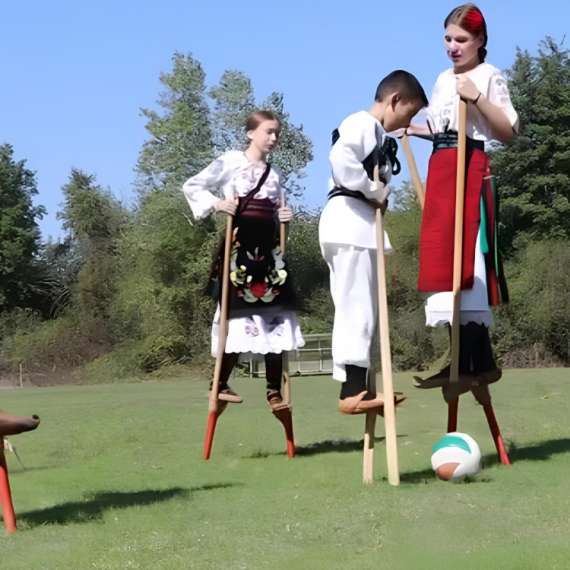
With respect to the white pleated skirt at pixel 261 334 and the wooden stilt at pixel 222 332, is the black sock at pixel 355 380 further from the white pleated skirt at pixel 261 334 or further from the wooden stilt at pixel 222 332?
the wooden stilt at pixel 222 332

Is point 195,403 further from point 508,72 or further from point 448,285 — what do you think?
point 508,72

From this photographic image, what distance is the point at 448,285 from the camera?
5.44 meters

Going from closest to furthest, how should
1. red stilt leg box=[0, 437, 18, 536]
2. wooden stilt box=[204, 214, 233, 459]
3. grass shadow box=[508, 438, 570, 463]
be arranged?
red stilt leg box=[0, 437, 18, 536] < grass shadow box=[508, 438, 570, 463] < wooden stilt box=[204, 214, 233, 459]

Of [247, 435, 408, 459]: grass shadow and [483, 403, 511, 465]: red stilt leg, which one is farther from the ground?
[483, 403, 511, 465]: red stilt leg

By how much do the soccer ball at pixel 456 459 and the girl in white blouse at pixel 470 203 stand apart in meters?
0.51

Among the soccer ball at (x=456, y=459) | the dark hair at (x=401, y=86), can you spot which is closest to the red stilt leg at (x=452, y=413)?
the soccer ball at (x=456, y=459)

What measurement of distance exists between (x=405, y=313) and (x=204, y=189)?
13365 mm

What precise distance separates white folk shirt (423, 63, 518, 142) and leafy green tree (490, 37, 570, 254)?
52.6 feet

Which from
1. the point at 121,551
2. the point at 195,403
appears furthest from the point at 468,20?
the point at 195,403

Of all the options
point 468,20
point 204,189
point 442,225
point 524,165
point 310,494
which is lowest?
point 310,494

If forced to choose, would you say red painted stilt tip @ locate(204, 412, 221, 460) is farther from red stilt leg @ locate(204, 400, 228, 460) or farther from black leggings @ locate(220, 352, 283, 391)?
black leggings @ locate(220, 352, 283, 391)

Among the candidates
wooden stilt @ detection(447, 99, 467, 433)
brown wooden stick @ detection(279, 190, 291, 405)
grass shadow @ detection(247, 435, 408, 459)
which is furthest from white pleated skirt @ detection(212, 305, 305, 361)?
wooden stilt @ detection(447, 99, 467, 433)

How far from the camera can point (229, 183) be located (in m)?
6.59

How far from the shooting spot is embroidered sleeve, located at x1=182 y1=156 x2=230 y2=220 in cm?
650
